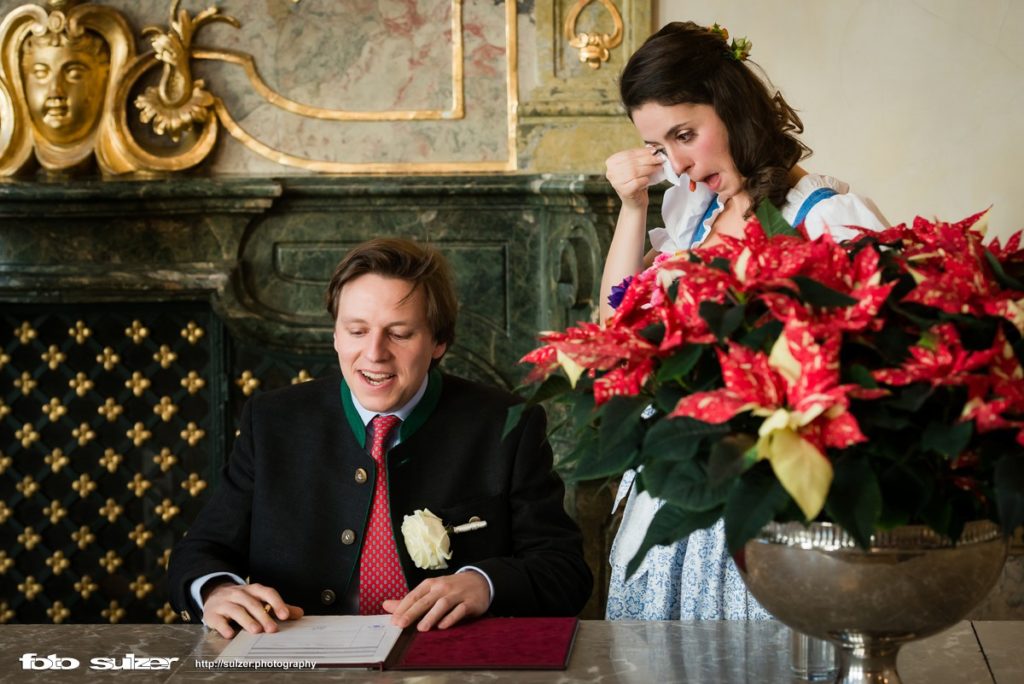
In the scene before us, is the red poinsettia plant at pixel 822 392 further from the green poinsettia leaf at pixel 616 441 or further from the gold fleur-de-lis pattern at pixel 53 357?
the gold fleur-de-lis pattern at pixel 53 357

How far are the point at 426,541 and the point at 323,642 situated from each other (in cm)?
38

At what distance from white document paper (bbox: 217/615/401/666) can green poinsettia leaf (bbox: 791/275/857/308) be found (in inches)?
30.5

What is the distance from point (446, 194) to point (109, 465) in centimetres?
136

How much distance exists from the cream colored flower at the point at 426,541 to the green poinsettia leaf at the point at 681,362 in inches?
34.8

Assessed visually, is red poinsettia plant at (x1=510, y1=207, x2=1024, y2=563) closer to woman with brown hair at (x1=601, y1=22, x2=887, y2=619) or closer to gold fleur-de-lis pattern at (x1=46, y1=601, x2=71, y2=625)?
woman with brown hair at (x1=601, y1=22, x2=887, y2=619)

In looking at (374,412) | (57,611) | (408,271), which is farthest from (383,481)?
(57,611)

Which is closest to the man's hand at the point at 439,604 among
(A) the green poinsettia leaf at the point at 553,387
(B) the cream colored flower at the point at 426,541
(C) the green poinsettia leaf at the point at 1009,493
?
(B) the cream colored flower at the point at 426,541

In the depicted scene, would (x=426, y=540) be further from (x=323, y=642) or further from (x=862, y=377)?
(x=862, y=377)

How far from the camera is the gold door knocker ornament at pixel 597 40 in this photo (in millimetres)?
3619

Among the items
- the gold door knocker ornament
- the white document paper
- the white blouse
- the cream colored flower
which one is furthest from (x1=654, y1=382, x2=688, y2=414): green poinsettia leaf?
the gold door knocker ornament

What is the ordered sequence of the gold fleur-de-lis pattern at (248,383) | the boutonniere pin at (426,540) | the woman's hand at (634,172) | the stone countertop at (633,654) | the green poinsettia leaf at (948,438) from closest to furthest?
the green poinsettia leaf at (948,438) < the stone countertop at (633,654) < the boutonniere pin at (426,540) < the woman's hand at (634,172) < the gold fleur-de-lis pattern at (248,383)

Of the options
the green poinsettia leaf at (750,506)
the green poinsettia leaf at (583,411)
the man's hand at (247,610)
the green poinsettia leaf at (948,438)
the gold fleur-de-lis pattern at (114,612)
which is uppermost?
the green poinsettia leaf at (583,411)

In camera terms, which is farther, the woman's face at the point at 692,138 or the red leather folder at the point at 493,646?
the woman's face at the point at 692,138

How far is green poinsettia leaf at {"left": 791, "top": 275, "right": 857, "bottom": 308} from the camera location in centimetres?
125
